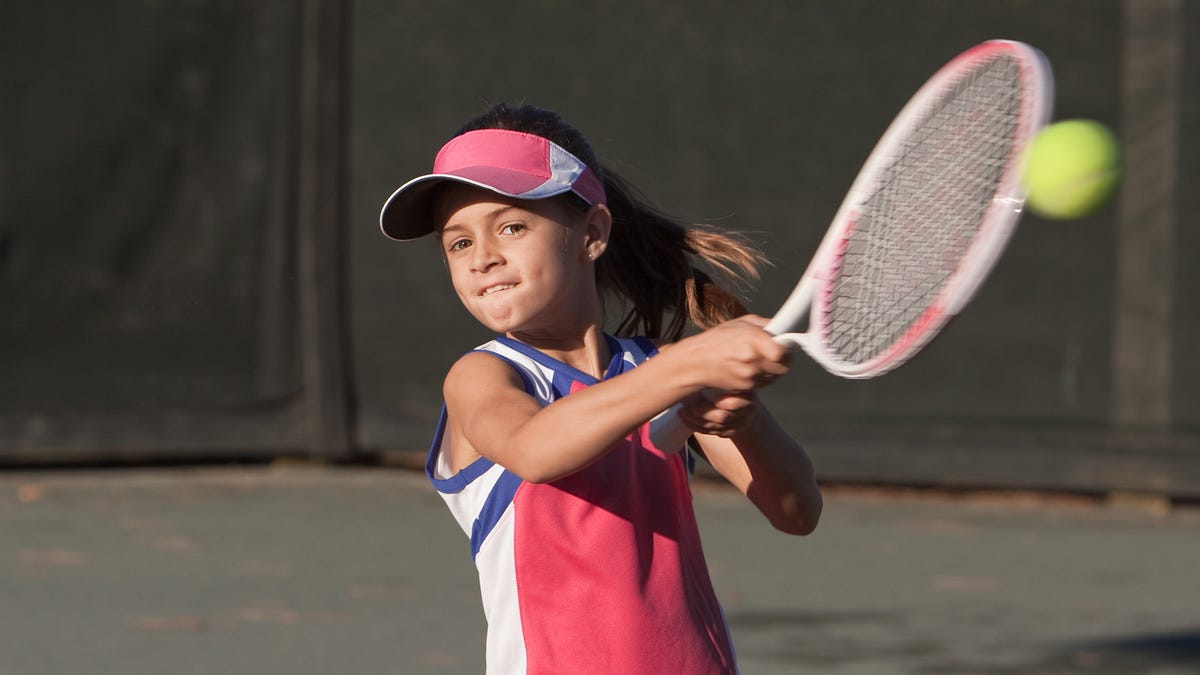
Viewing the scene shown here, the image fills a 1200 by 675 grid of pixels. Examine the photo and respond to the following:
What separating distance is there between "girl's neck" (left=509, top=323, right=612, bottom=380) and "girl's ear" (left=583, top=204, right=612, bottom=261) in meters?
0.10

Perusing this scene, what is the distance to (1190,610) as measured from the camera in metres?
Result: 5.21

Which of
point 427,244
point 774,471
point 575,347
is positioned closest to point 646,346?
point 575,347

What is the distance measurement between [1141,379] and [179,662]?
3573 millimetres

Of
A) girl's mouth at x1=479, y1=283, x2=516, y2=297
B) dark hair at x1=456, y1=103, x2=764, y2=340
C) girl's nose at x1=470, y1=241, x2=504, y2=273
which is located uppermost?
girl's nose at x1=470, y1=241, x2=504, y2=273

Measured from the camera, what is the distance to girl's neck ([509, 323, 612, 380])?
8.41 feet

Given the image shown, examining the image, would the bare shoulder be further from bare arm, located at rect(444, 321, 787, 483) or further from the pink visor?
the pink visor

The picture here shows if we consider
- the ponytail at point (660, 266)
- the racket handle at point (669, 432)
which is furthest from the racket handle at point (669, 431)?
the ponytail at point (660, 266)

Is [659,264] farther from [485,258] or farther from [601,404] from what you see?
[601,404]

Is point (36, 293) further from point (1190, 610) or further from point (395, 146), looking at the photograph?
point (1190, 610)

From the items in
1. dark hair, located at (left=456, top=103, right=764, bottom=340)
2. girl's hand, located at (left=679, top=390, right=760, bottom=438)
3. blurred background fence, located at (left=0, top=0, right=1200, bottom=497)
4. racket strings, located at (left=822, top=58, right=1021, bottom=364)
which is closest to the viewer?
girl's hand, located at (left=679, top=390, right=760, bottom=438)

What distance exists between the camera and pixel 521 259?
244 centimetres

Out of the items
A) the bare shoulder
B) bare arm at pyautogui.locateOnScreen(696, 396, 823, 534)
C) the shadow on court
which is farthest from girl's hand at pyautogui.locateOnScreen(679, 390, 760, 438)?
the shadow on court

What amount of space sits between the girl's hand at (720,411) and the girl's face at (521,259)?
0.29 meters

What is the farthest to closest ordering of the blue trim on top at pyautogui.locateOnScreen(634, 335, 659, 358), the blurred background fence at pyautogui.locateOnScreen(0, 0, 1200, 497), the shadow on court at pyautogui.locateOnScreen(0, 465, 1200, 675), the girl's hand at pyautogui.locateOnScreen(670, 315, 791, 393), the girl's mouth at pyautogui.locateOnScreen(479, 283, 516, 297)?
the blurred background fence at pyautogui.locateOnScreen(0, 0, 1200, 497), the shadow on court at pyautogui.locateOnScreen(0, 465, 1200, 675), the blue trim on top at pyautogui.locateOnScreen(634, 335, 659, 358), the girl's mouth at pyautogui.locateOnScreen(479, 283, 516, 297), the girl's hand at pyautogui.locateOnScreen(670, 315, 791, 393)
